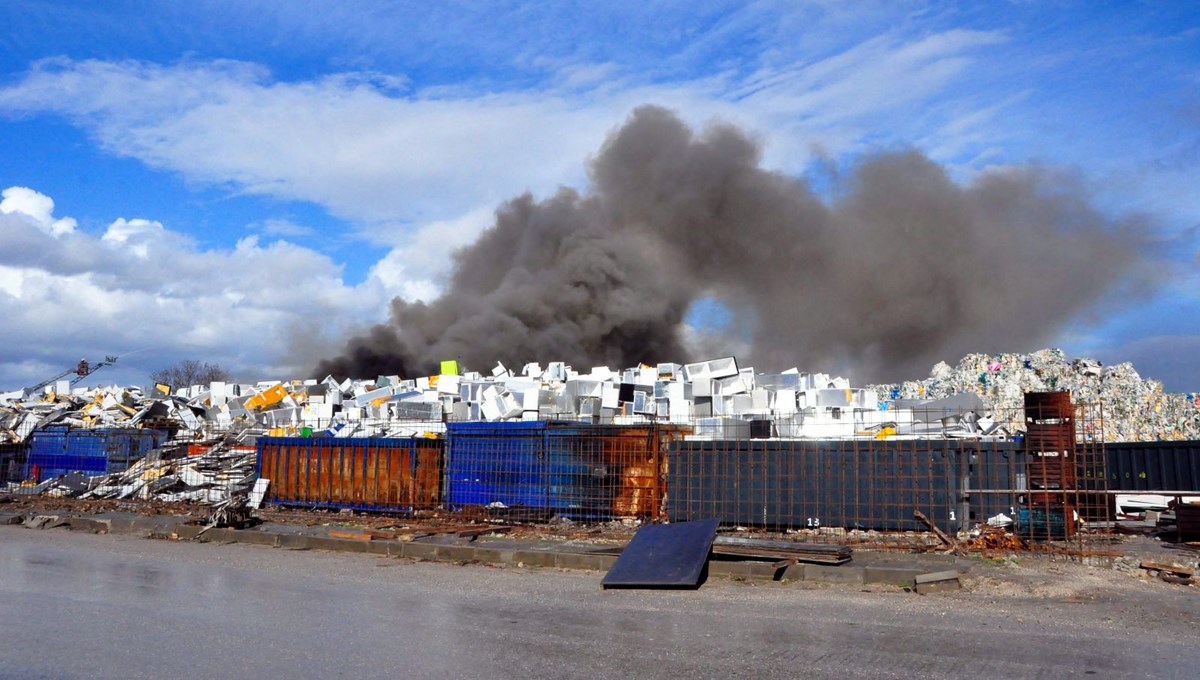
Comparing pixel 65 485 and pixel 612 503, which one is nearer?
pixel 612 503

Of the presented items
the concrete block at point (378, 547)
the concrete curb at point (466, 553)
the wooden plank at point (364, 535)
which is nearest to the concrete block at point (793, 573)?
the concrete curb at point (466, 553)

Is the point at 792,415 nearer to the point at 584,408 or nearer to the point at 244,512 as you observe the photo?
the point at 584,408

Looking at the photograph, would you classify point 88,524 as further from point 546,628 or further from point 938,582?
point 938,582

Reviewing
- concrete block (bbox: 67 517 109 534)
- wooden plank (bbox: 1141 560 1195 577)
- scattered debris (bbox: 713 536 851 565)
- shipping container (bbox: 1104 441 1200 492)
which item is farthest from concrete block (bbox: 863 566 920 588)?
concrete block (bbox: 67 517 109 534)

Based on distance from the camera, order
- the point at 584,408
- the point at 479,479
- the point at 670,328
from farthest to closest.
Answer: the point at 670,328 < the point at 584,408 < the point at 479,479

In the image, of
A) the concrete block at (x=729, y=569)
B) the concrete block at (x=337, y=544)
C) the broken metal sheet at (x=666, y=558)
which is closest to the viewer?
the broken metal sheet at (x=666, y=558)

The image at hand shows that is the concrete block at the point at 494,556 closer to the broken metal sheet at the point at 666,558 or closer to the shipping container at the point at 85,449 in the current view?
the broken metal sheet at the point at 666,558

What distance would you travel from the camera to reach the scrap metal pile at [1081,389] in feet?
81.3

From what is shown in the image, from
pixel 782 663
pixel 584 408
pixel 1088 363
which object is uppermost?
pixel 1088 363

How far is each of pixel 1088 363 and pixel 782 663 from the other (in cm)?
2529

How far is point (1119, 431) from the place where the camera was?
2448 cm

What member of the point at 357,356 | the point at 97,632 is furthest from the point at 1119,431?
the point at 357,356

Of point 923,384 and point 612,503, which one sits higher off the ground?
point 923,384

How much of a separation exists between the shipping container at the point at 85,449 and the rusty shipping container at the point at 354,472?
4293 mm
